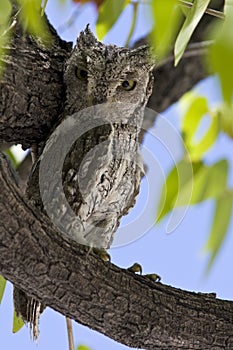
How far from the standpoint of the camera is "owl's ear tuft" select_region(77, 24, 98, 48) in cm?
121

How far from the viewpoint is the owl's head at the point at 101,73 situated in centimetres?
117

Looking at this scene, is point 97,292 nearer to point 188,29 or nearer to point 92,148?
point 92,148

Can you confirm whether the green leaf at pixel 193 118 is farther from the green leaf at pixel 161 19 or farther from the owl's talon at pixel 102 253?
the green leaf at pixel 161 19

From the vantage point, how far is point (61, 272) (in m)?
0.96

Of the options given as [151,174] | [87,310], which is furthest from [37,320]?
[151,174]

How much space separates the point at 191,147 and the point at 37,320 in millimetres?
542

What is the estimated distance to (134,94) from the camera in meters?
1.22

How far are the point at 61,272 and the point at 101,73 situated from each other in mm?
365

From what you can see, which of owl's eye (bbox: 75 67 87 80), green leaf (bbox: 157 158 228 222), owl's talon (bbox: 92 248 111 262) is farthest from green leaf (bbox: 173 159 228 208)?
owl's eye (bbox: 75 67 87 80)

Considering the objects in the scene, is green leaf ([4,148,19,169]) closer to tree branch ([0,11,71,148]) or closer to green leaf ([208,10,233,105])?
tree branch ([0,11,71,148])

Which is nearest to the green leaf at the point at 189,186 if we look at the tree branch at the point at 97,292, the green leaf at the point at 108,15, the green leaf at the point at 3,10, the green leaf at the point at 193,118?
the tree branch at the point at 97,292

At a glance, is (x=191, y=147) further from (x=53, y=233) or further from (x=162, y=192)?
(x=53, y=233)

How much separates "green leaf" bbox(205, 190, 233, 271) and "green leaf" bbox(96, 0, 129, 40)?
0.29m

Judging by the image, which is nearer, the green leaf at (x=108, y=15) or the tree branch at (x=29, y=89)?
the green leaf at (x=108, y=15)
